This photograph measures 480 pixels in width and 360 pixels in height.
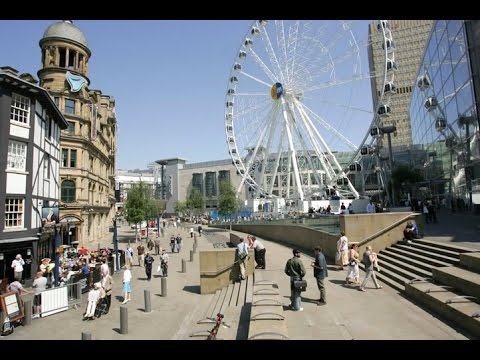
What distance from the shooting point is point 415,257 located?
12914 millimetres

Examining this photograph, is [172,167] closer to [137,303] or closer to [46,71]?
[46,71]

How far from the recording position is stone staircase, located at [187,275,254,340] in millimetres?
8641

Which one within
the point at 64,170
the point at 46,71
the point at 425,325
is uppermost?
the point at 46,71

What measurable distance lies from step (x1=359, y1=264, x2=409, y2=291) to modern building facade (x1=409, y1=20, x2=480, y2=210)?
51.9 feet

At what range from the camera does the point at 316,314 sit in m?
9.02

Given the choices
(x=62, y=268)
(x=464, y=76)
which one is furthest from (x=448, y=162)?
(x=62, y=268)

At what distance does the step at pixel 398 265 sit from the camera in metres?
11.3

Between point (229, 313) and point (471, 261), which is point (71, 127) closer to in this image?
point (229, 313)

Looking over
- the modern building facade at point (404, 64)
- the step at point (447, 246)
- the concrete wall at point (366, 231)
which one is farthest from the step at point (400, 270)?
the modern building facade at point (404, 64)

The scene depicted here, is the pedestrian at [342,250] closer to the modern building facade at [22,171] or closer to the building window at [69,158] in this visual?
the modern building facade at [22,171]

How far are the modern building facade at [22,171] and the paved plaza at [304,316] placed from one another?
6.72 meters
